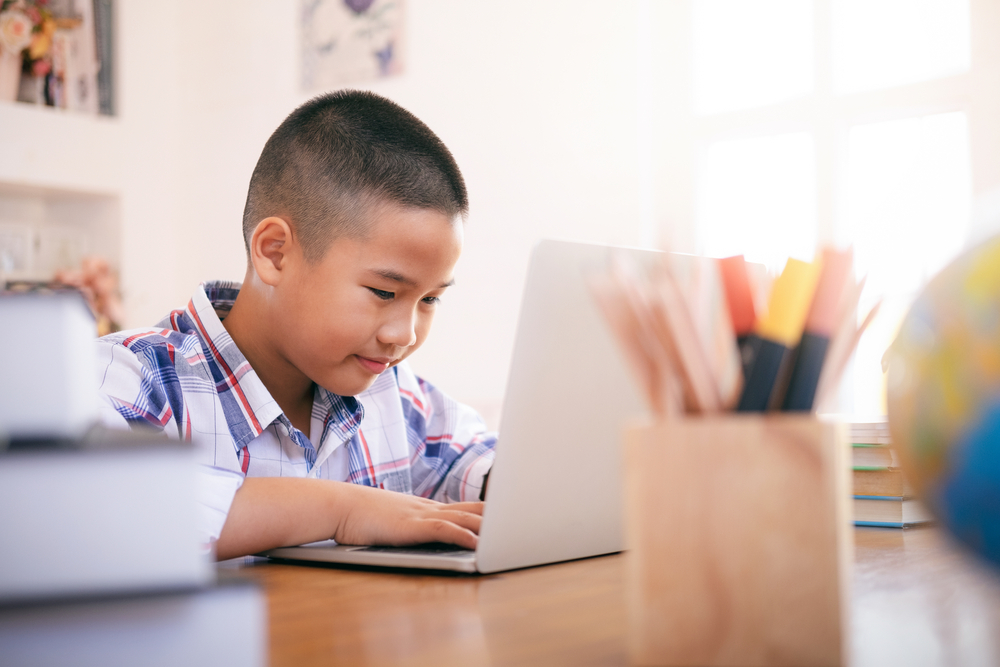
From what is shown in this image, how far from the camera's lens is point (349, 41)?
2.86m

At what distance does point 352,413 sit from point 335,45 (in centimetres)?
212

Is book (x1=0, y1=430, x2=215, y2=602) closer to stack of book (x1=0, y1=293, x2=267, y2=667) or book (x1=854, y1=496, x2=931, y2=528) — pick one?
stack of book (x1=0, y1=293, x2=267, y2=667)

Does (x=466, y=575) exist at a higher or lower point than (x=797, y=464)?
lower

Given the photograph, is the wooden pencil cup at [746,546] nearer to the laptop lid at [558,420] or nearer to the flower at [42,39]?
the laptop lid at [558,420]

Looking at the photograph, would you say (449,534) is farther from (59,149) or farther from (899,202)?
(59,149)

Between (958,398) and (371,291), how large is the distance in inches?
29.0

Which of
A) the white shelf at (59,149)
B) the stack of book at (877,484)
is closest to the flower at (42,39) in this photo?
the white shelf at (59,149)

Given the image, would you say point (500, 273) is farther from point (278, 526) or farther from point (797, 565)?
point (797, 565)

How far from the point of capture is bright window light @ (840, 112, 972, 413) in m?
2.04

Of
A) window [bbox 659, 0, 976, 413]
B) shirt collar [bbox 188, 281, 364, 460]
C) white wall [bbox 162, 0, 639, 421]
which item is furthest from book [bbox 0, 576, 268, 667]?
white wall [bbox 162, 0, 639, 421]

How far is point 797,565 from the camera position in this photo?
0.33 meters

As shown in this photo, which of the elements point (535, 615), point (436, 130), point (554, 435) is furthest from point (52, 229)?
point (535, 615)

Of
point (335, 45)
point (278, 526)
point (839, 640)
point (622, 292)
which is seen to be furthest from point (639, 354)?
point (335, 45)

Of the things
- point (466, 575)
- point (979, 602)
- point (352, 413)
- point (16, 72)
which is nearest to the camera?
point (979, 602)
